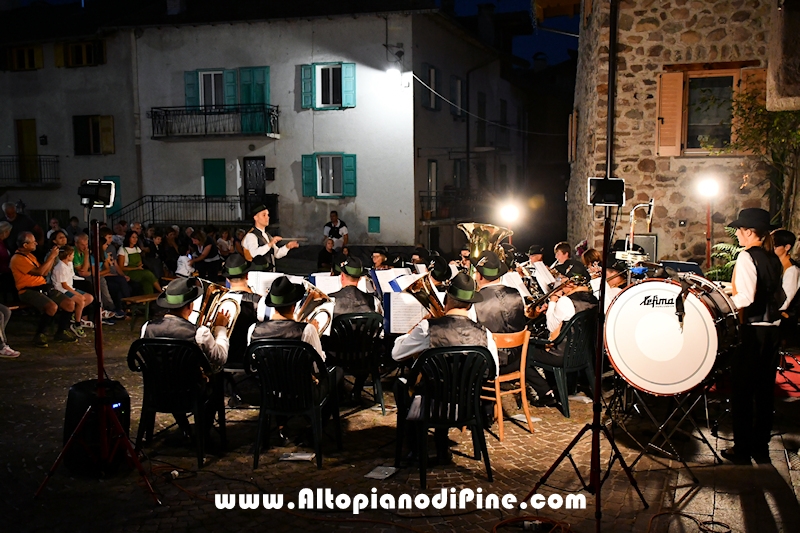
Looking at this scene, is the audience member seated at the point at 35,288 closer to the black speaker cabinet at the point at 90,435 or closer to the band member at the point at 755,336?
the black speaker cabinet at the point at 90,435

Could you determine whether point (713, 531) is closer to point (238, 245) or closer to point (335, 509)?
point (335, 509)

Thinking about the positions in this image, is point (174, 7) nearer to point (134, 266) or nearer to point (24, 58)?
point (24, 58)

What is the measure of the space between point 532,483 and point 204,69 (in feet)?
68.1

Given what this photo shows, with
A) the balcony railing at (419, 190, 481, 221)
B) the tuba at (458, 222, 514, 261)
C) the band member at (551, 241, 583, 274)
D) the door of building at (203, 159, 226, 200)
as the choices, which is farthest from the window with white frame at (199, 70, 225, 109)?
the tuba at (458, 222, 514, 261)

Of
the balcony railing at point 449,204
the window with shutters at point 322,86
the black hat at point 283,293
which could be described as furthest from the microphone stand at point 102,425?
the balcony railing at point 449,204

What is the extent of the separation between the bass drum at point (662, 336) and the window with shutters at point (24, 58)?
83.1 feet

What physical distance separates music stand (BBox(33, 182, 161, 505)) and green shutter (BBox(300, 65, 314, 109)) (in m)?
17.3

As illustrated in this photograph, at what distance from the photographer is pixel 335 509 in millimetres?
5262

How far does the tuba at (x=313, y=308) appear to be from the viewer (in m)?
6.65

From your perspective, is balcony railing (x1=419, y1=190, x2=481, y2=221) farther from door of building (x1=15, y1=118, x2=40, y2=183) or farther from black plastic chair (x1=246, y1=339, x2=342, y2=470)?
black plastic chair (x1=246, y1=339, x2=342, y2=470)

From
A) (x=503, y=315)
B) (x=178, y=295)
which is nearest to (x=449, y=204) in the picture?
(x=503, y=315)

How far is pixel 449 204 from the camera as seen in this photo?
85.7 ft

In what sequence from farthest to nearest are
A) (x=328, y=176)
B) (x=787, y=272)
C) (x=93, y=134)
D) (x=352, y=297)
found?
(x=93, y=134)
(x=328, y=176)
(x=787, y=272)
(x=352, y=297)

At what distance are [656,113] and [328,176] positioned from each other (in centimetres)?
1294
